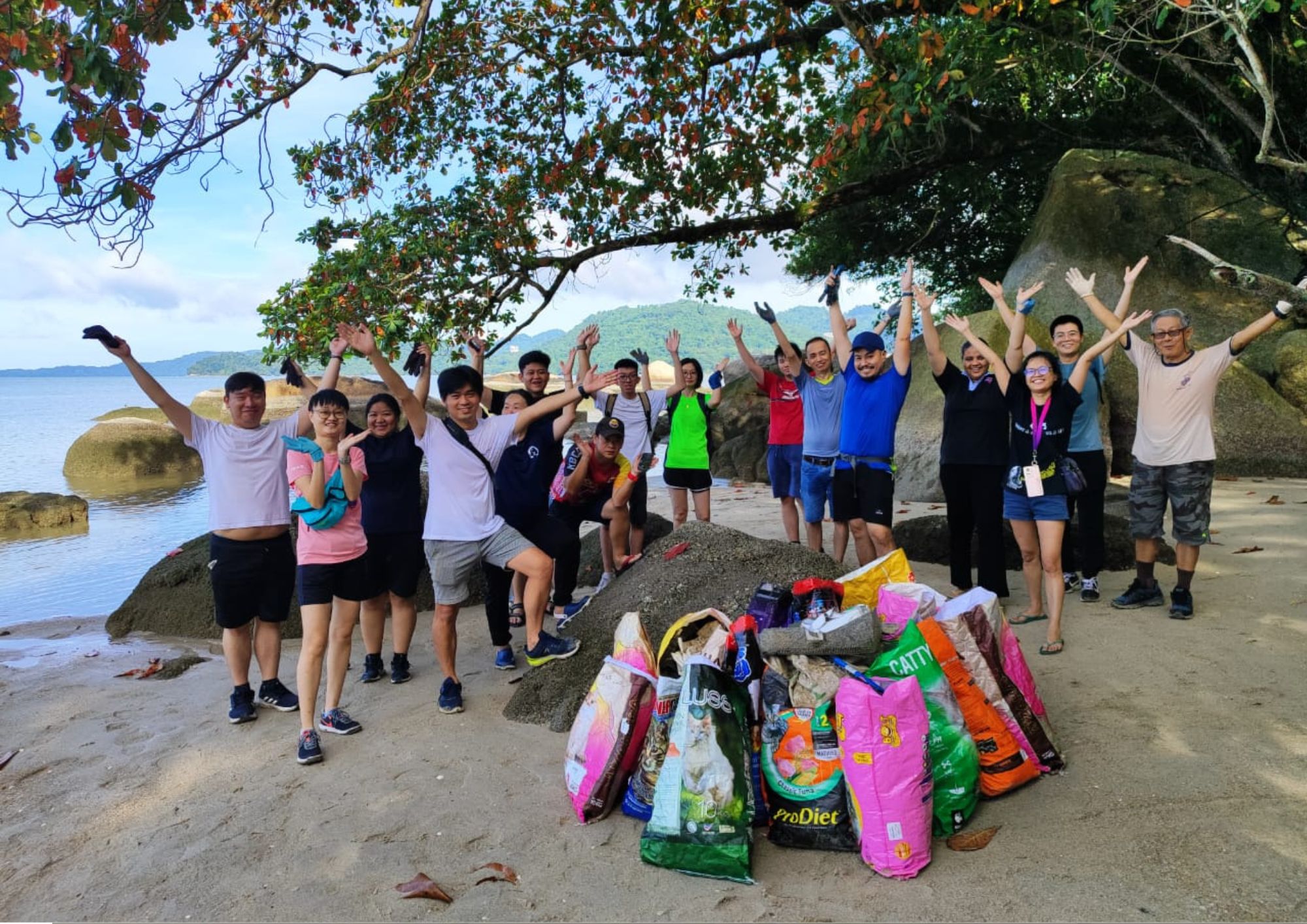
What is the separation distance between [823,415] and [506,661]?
2.84 m

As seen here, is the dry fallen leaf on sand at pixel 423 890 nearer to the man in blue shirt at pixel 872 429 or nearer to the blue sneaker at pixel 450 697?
the blue sneaker at pixel 450 697

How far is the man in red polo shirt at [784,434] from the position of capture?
281 inches

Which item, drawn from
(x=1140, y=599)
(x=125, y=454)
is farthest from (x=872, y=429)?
(x=125, y=454)

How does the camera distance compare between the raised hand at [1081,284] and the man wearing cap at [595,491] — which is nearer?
the raised hand at [1081,284]

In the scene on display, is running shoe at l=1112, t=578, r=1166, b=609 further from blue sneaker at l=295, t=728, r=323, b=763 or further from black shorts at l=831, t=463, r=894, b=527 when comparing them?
blue sneaker at l=295, t=728, r=323, b=763

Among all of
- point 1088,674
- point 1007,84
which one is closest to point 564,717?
point 1088,674

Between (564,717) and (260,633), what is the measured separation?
178 centimetres

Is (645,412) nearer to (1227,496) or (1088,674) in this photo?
(1088,674)

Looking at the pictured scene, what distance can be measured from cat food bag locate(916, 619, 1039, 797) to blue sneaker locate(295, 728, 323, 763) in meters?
2.71

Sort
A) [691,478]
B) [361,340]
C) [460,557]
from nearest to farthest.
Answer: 1. [361,340]
2. [460,557]
3. [691,478]

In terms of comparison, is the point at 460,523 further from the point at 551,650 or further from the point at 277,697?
the point at 277,697

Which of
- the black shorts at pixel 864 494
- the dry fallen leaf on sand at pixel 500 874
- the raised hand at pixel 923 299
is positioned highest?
the raised hand at pixel 923 299

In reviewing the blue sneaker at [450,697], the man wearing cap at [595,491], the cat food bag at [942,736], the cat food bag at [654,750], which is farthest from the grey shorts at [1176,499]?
the blue sneaker at [450,697]

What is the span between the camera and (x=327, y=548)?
4.18 metres
